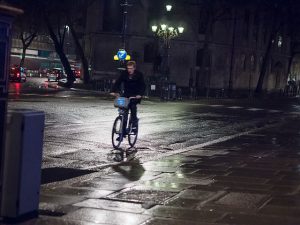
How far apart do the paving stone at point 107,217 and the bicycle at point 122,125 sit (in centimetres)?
621

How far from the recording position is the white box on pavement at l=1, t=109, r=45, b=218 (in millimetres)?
6070

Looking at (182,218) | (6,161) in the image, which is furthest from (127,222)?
(6,161)

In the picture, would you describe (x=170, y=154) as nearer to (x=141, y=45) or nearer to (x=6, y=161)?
(x=6, y=161)

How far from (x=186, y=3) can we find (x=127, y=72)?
171ft

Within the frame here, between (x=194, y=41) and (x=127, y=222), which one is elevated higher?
(x=194, y=41)

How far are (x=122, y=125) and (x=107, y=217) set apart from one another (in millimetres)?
6619

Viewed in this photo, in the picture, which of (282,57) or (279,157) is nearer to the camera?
(279,157)

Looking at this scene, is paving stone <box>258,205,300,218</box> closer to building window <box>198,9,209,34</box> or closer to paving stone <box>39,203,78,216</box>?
paving stone <box>39,203,78,216</box>

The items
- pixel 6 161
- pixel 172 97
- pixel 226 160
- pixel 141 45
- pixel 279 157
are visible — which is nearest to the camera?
pixel 6 161

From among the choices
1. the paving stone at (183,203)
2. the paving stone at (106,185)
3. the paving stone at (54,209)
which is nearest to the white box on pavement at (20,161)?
the paving stone at (54,209)

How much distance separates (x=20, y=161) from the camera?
611 centimetres

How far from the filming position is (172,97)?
1719 inches

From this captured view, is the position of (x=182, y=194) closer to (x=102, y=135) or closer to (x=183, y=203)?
(x=183, y=203)

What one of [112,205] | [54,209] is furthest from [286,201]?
[54,209]
